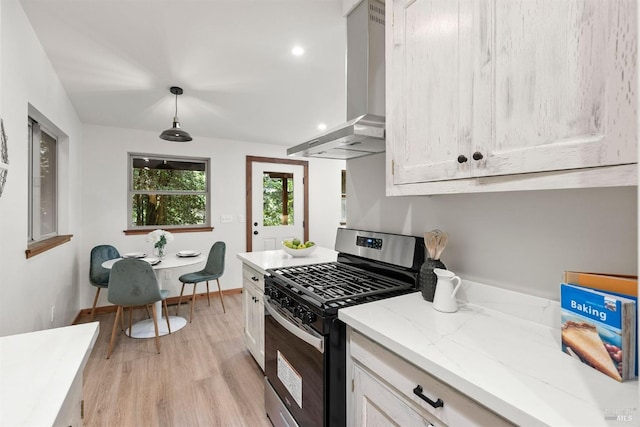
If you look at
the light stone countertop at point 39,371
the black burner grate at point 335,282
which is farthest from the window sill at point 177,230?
the light stone countertop at point 39,371

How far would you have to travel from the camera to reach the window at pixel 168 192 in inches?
158

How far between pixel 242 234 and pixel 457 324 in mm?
3959

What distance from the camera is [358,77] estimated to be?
1.73 m

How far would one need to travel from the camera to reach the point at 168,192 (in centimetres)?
419

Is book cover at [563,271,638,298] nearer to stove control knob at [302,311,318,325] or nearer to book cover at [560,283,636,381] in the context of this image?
book cover at [560,283,636,381]

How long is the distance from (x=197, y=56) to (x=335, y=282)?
6.26ft

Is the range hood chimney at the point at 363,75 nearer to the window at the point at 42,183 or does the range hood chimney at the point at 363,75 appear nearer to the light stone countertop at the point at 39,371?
the light stone countertop at the point at 39,371

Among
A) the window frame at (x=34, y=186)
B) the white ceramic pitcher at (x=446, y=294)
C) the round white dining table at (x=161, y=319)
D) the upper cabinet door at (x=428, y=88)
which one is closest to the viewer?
the upper cabinet door at (x=428, y=88)

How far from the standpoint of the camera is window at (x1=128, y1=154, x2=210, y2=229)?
4012mm

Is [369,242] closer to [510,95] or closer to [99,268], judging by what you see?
[510,95]

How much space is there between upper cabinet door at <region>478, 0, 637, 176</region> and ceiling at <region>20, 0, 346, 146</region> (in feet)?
3.91

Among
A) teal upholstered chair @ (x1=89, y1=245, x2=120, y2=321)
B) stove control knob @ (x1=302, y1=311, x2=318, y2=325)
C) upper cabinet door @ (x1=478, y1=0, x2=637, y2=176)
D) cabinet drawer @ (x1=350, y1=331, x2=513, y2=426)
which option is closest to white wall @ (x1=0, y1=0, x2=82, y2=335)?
teal upholstered chair @ (x1=89, y1=245, x2=120, y2=321)

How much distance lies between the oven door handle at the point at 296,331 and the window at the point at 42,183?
2091mm

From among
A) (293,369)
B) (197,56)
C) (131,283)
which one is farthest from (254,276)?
(197,56)
